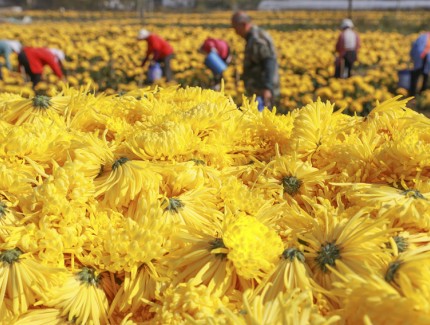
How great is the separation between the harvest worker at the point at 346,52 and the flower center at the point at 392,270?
394 inches

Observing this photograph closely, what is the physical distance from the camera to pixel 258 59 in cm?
560

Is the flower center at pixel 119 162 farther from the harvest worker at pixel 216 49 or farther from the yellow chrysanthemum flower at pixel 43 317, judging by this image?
the harvest worker at pixel 216 49

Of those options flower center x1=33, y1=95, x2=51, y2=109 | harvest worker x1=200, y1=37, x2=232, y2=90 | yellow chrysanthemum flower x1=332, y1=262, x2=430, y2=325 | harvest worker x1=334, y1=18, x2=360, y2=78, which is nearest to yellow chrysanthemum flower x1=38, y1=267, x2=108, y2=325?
yellow chrysanthemum flower x1=332, y1=262, x2=430, y2=325

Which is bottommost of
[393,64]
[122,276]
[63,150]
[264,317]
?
[393,64]

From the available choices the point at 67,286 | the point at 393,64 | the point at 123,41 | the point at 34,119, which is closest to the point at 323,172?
the point at 67,286

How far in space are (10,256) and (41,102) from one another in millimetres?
820

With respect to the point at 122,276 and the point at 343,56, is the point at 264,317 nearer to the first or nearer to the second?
the point at 122,276

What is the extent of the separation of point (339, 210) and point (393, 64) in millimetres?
11982

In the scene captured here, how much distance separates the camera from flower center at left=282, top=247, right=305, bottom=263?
113cm

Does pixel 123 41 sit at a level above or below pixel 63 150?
below

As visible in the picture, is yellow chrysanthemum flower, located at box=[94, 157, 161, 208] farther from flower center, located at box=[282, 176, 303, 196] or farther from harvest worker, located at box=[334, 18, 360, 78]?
harvest worker, located at box=[334, 18, 360, 78]

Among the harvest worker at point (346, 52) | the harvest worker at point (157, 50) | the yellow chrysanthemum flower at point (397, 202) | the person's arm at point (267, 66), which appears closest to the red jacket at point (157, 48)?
the harvest worker at point (157, 50)

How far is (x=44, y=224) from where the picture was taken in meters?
1.25

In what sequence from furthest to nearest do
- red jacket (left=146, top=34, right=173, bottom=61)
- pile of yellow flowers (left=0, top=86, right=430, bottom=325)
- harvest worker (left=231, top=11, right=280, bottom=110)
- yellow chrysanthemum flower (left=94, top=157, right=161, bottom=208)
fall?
red jacket (left=146, top=34, right=173, bottom=61) → harvest worker (left=231, top=11, right=280, bottom=110) → yellow chrysanthemum flower (left=94, top=157, right=161, bottom=208) → pile of yellow flowers (left=0, top=86, right=430, bottom=325)
